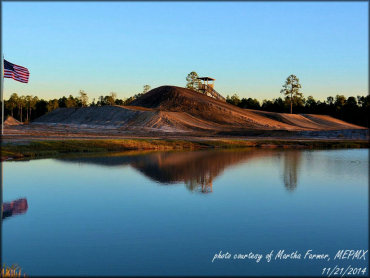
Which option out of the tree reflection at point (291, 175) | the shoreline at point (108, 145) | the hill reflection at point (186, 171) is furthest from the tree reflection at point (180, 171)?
the shoreline at point (108, 145)

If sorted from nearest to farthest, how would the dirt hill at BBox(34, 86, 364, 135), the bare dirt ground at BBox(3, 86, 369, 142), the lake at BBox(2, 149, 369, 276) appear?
the lake at BBox(2, 149, 369, 276), the bare dirt ground at BBox(3, 86, 369, 142), the dirt hill at BBox(34, 86, 364, 135)

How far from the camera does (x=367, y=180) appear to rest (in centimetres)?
3103

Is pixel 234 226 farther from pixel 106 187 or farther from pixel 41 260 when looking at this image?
pixel 106 187

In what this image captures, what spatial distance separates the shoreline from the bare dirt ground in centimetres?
1479

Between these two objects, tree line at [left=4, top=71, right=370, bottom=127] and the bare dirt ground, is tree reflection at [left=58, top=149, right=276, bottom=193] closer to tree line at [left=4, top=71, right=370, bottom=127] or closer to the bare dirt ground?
the bare dirt ground

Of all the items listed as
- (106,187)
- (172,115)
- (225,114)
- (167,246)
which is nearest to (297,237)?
(167,246)

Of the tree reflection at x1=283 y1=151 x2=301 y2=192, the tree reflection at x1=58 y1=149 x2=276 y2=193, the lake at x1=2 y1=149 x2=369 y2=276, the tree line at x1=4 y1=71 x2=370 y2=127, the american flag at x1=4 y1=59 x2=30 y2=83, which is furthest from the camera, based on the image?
the tree line at x1=4 y1=71 x2=370 y2=127

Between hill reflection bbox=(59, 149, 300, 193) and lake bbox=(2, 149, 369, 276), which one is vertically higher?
hill reflection bbox=(59, 149, 300, 193)

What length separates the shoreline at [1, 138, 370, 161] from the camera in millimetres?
44344

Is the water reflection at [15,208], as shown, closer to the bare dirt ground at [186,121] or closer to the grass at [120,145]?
the grass at [120,145]

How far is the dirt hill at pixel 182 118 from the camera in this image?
105562 millimetres

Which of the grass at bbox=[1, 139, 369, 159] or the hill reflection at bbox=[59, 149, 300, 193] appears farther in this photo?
the grass at bbox=[1, 139, 369, 159]

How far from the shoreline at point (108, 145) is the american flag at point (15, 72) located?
8.42 metres

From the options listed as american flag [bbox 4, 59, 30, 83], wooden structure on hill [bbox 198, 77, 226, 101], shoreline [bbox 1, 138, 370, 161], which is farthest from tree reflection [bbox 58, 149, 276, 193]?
wooden structure on hill [bbox 198, 77, 226, 101]
